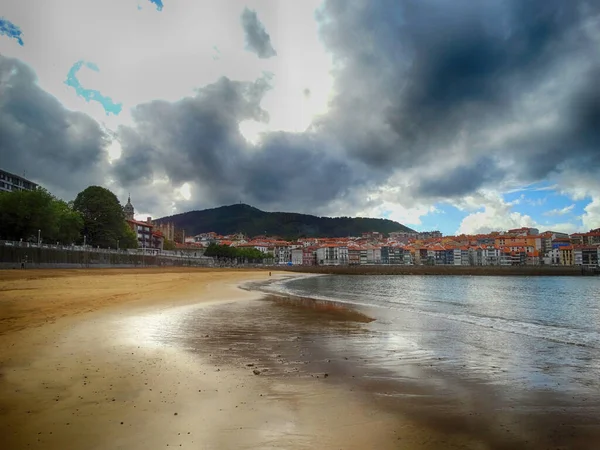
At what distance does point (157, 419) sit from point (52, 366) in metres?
3.91

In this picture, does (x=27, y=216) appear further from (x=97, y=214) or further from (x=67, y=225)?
(x=97, y=214)

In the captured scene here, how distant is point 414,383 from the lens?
771 cm

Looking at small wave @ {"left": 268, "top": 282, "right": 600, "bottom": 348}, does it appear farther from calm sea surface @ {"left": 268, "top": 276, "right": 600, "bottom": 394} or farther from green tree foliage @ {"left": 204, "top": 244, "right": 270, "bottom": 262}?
green tree foliage @ {"left": 204, "top": 244, "right": 270, "bottom": 262}

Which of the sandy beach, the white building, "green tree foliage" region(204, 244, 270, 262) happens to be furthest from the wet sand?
"green tree foliage" region(204, 244, 270, 262)

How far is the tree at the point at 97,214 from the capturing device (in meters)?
88.4

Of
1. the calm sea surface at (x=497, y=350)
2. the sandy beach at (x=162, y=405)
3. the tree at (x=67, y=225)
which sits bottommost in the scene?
the calm sea surface at (x=497, y=350)

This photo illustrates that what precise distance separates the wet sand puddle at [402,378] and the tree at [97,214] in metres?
83.6

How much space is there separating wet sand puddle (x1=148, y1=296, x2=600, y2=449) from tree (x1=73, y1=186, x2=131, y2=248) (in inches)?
3293

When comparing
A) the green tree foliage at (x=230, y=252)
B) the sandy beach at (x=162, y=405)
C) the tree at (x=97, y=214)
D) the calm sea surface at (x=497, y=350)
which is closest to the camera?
the sandy beach at (x=162, y=405)

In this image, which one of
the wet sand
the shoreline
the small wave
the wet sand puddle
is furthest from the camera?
the shoreline

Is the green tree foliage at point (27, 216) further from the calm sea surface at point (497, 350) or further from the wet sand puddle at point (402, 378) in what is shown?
the calm sea surface at point (497, 350)

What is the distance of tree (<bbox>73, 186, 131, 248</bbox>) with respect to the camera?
88375mm

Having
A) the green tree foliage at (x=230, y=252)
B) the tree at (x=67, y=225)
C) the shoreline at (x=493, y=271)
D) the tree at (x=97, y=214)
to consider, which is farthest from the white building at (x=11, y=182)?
the shoreline at (x=493, y=271)

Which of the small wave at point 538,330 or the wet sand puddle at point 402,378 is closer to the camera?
the wet sand puddle at point 402,378
